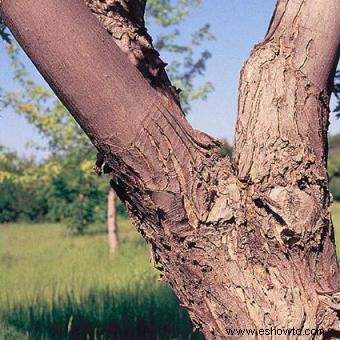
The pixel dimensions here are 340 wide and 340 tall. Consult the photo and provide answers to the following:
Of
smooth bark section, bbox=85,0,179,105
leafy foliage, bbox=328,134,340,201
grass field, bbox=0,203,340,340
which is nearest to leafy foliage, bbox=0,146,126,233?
grass field, bbox=0,203,340,340

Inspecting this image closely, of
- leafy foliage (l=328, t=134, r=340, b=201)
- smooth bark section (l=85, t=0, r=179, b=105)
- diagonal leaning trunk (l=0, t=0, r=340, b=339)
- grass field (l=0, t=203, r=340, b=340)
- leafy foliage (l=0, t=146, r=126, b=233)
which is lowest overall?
grass field (l=0, t=203, r=340, b=340)

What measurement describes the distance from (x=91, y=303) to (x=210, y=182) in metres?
3.25

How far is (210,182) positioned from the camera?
2213 millimetres

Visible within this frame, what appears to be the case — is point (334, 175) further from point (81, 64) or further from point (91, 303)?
point (81, 64)

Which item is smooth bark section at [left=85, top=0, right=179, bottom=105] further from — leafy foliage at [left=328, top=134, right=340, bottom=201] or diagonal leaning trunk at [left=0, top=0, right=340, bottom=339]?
leafy foliage at [left=328, top=134, right=340, bottom=201]

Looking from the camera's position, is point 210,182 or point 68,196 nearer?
point 210,182

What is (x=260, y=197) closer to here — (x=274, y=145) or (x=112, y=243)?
(x=274, y=145)

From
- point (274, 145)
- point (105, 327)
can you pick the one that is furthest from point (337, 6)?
point (105, 327)

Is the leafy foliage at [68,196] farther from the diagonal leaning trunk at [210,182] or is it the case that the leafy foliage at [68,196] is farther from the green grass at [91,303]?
the diagonal leaning trunk at [210,182]

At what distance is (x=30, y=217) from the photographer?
23.7 metres

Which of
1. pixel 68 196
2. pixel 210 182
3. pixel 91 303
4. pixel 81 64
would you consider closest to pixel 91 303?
pixel 91 303

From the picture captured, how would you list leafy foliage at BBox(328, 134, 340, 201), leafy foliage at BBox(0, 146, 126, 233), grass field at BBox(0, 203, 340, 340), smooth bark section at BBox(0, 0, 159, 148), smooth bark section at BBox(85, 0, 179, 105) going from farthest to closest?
leafy foliage at BBox(328, 134, 340, 201) → leafy foliage at BBox(0, 146, 126, 233) → grass field at BBox(0, 203, 340, 340) → smooth bark section at BBox(85, 0, 179, 105) → smooth bark section at BBox(0, 0, 159, 148)

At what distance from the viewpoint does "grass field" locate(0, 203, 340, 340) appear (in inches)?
176

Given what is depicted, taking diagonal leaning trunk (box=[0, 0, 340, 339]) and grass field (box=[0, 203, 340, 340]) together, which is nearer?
diagonal leaning trunk (box=[0, 0, 340, 339])
